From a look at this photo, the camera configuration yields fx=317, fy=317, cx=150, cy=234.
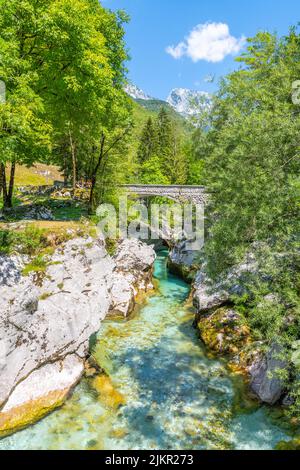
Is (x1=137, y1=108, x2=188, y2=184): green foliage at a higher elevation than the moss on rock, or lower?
higher

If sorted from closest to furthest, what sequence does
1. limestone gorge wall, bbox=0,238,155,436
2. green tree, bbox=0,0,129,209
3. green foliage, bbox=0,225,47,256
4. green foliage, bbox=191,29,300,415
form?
green foliage, bbox=191,29,300,415, limestone gorge wall, bbox=0,238,155,436, green tree, bbox=0,0,129,209, green foliage, bbox=0,225,47,256

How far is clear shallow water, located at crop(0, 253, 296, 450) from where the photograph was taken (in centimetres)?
902

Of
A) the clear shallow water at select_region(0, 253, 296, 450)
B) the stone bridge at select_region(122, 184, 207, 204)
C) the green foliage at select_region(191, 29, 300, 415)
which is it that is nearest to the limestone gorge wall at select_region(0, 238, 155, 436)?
the clear shallow water at select_region(0, 253, 296, 450)

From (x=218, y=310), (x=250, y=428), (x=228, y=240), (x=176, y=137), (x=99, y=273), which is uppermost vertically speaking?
(x=176, y=137)

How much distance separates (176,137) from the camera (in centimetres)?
6266

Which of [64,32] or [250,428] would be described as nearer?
[250,428]

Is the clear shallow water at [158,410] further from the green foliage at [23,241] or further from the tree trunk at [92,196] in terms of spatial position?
the tree trunk at [92,196]

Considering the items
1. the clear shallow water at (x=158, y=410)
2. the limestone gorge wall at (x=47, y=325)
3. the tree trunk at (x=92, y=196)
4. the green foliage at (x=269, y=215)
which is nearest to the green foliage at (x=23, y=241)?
the limestone gorge wall at (x=47, y=325)

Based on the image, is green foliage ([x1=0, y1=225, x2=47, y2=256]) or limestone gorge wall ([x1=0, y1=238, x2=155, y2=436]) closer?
limestone gorge wall ([x1=0, y1=238, x2=155, y2=436])

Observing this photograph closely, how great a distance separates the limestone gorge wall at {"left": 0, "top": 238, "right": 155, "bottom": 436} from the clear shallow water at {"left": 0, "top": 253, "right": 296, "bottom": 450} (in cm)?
65

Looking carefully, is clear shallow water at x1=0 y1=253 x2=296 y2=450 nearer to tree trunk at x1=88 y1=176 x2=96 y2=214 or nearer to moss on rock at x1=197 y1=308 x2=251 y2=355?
moss on rock at x1=197 y1=308 x2=251 y2=355

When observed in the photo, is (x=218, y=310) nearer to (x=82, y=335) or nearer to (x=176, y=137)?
(x=82, y=335)
